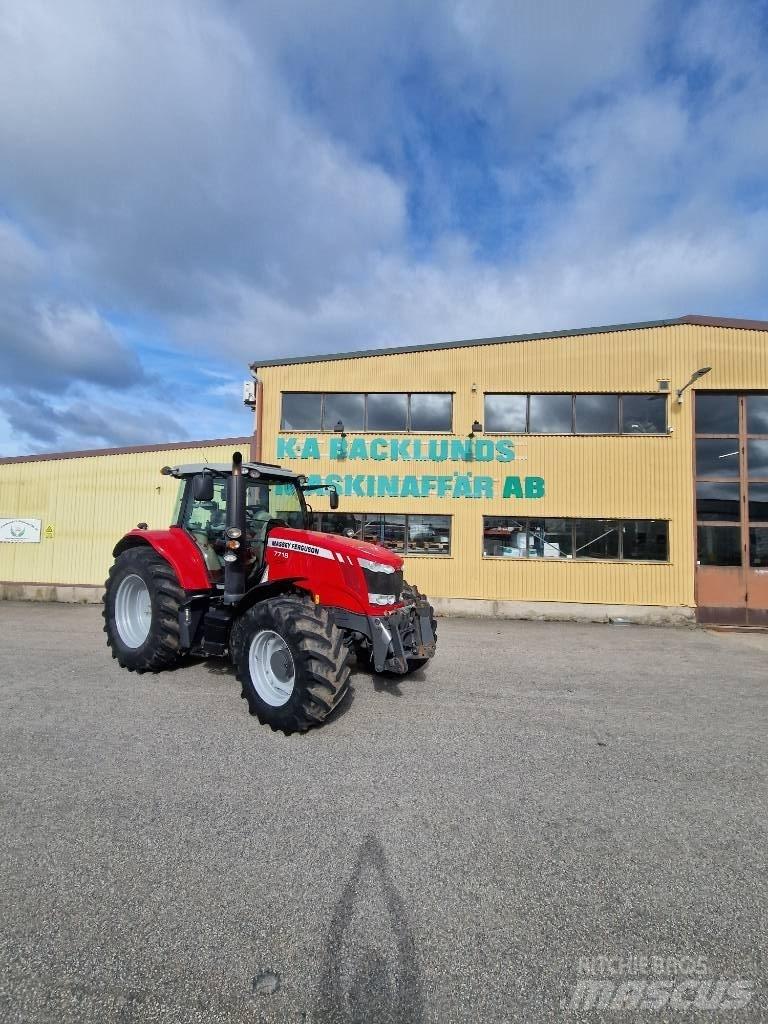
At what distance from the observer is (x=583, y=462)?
1193cm

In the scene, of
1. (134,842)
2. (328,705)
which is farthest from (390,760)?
(134,842)

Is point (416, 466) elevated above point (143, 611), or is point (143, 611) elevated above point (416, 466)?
point (416, 466)

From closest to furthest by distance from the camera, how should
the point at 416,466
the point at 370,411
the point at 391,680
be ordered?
the point at 391,680 → the point at 416,466 → the point at 370,411

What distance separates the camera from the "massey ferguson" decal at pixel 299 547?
5047 millimetres

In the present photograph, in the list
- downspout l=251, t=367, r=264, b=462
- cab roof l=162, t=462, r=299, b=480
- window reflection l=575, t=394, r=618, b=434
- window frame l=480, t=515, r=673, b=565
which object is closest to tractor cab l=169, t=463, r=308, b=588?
cab roof l=162, t=462, r=299, b=480

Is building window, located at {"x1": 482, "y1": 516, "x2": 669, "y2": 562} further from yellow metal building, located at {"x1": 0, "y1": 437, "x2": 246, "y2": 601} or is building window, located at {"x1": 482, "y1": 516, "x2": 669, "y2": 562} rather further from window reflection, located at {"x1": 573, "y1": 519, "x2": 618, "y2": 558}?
yellow metal building, located at {"x1": 0, "y1": 437, "x2": 246, "y2": 601}

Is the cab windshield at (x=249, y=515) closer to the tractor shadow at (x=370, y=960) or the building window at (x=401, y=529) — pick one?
the tractor shadow at (x=370, y=960)

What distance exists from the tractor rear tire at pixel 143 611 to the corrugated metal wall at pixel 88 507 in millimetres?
6511

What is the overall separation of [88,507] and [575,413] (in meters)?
12.5

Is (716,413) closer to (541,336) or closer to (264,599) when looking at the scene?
(541,336)

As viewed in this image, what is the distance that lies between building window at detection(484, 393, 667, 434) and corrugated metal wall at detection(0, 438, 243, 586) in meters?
6.65

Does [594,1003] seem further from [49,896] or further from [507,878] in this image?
[49,896]

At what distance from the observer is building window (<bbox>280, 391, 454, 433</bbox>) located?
12438 mm

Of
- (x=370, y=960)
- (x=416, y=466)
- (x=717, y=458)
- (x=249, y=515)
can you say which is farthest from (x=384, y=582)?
(x=717, y=458)
